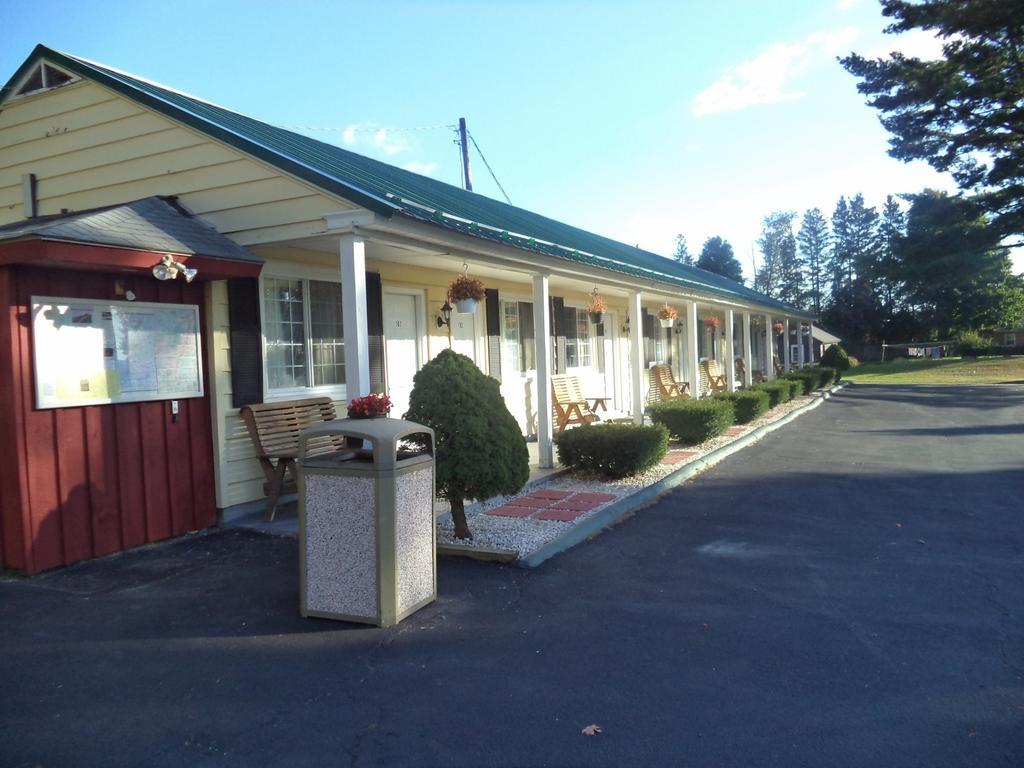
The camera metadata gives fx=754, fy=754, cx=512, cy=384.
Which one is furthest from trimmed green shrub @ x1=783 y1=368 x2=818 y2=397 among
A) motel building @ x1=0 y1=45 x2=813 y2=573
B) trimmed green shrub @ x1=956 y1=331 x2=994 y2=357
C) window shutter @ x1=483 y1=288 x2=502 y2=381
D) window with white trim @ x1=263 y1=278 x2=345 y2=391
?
trimmed green shrub @ x1=956 y1=331 x2=994 y2=357

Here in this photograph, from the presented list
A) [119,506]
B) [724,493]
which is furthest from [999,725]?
[119,506]

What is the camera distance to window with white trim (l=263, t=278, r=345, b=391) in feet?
24.6

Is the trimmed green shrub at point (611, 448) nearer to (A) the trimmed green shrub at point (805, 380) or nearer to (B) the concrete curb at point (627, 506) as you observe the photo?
(B) the concrete curb at point (627, 506)

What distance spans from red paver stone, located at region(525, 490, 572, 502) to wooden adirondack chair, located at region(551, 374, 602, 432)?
340 cm

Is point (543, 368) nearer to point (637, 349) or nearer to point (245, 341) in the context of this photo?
point (637, 349)

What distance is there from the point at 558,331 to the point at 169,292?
773 cm

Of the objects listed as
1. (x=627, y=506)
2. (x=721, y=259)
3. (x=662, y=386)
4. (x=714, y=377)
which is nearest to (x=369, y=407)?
(x=627, y=506)

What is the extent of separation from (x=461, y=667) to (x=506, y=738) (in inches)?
30.0

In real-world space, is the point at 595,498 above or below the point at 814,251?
below

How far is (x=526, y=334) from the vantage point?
1247 centimetres

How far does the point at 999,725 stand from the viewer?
3119mm

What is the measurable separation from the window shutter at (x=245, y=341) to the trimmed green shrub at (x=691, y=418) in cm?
608

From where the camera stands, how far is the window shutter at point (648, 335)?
1738cm

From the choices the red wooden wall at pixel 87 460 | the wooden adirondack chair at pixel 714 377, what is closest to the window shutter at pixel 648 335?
the wooden adirondack chair at pixel 714 377
